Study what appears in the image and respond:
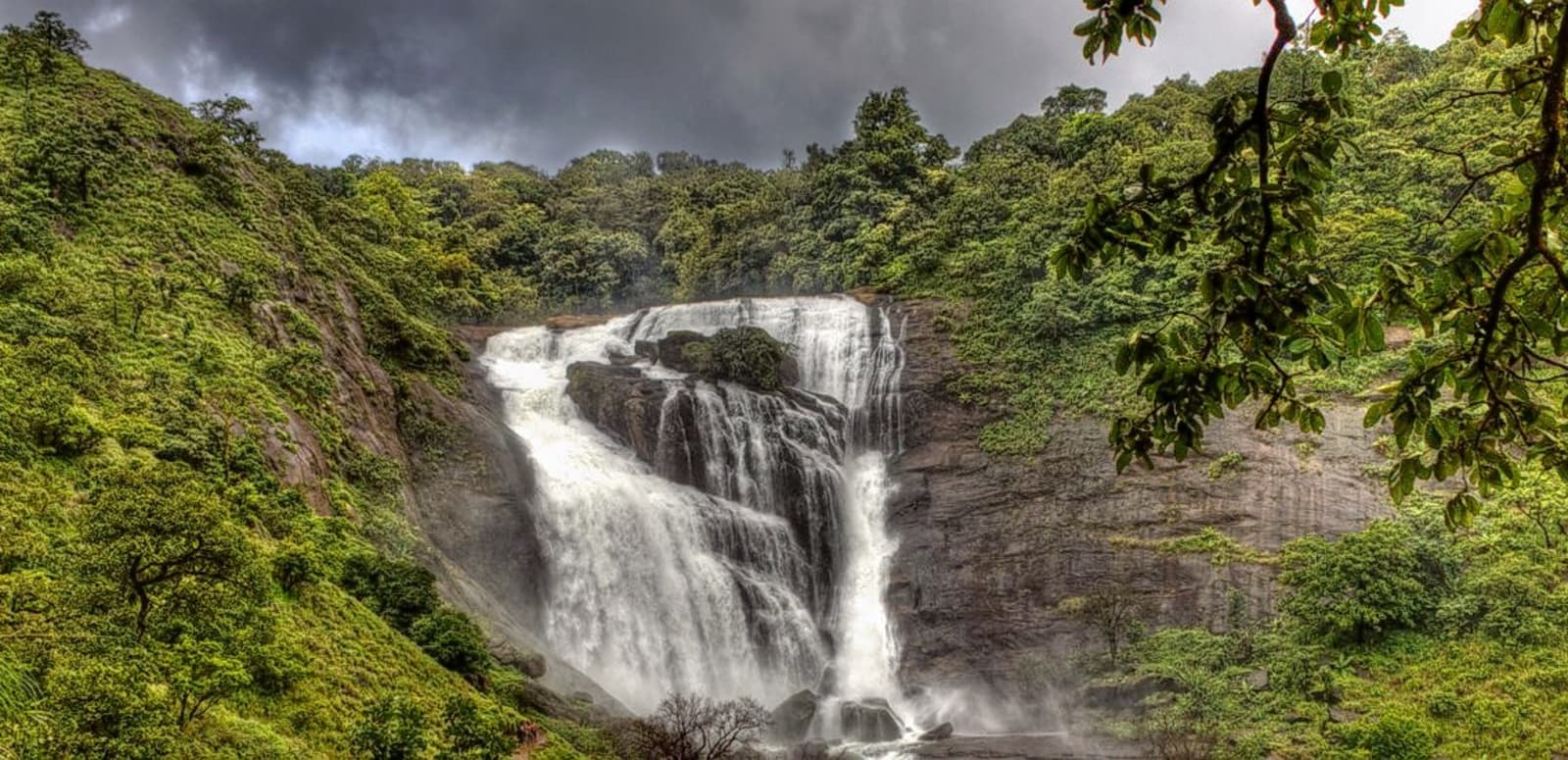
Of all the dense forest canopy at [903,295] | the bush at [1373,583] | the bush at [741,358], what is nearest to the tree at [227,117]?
the dense forest canopy at [903,295]

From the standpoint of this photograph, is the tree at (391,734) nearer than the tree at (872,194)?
Yes

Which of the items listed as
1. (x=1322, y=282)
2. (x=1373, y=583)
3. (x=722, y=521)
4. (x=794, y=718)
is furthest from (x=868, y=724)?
(x=1322, y=282)

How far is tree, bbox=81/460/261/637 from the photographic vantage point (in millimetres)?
8219

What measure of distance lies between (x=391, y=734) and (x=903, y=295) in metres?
29.0

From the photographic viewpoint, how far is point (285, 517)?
13.5m

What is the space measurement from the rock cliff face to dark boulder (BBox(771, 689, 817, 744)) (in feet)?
12.9

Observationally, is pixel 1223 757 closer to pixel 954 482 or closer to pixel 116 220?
pixel 954 482

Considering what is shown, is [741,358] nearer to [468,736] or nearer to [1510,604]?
[1510,604]

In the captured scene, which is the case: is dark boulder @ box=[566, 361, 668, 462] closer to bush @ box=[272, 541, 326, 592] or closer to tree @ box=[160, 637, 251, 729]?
bush @ box=[272, 541, 326, 592]

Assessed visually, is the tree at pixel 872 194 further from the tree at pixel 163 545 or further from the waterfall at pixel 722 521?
the tree at pixel 163 545

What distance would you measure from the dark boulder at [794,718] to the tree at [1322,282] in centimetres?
1834

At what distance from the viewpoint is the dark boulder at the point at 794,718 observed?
66.3 feet

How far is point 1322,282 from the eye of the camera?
119 inches

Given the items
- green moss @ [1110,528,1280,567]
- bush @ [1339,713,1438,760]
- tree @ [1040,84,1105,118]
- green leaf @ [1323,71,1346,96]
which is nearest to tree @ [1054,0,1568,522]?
green leaf @ [1323,71,1346,96]
